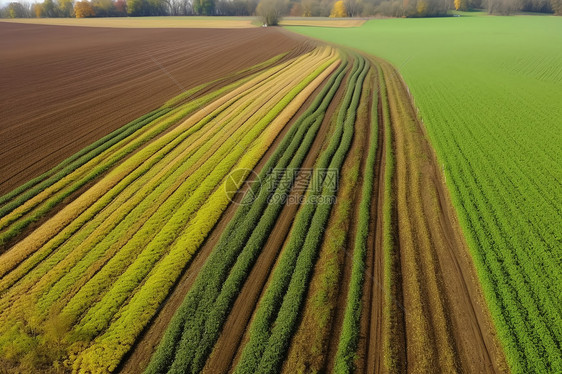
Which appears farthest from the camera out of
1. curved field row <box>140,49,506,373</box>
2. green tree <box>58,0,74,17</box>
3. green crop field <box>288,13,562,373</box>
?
green tree <box>58,0,74,17</box>

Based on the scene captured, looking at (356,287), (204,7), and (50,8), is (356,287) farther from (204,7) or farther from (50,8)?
(50,8)

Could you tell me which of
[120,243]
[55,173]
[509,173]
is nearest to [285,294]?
[120,243]

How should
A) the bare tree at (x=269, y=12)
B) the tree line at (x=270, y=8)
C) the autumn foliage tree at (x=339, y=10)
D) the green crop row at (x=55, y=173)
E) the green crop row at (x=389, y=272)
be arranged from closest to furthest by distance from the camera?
the green crop row at (x=389, y=272), the green crop row at (x=55, y=173), the bare tree at (x=269, y=12), the tree line at (x=270, y=8), the autumn foliage tree at (x=339, y=10)

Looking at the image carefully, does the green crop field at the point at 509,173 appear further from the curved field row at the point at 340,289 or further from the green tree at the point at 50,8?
the green tree at the point at 50,8

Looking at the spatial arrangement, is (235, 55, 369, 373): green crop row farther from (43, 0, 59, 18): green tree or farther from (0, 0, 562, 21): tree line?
(43, 0, 59, 18): green tree

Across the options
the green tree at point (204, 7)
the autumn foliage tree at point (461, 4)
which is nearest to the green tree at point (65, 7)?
the green tree at point (204, 7)

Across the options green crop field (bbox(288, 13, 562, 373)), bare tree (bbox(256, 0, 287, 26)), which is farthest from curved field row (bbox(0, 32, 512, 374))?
bare tree (bbox(256, 0, 287, 26))

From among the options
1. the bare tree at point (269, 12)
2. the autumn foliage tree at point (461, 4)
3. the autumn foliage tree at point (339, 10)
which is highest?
the autumn foliage tree at point (461, 4)

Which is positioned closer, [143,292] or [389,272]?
[143,292]
